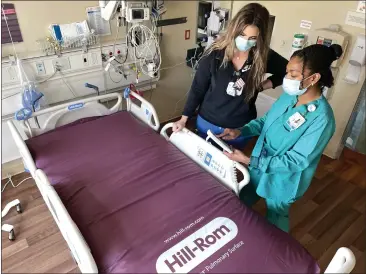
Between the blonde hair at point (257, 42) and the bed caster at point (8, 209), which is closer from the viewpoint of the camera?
the blonde hair at point (257, 42)

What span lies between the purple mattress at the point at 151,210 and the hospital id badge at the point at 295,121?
46 cm

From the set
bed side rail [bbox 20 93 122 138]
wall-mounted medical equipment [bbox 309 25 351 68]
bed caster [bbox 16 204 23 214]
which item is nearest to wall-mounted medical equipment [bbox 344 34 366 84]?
wall-mounted medical equipment [bbox 309 25 351 68]

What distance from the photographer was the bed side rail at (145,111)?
7.00 ft

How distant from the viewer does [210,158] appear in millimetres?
1760

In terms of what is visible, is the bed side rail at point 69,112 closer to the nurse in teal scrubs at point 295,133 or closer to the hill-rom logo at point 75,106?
the hill-rom logo at point 75,106

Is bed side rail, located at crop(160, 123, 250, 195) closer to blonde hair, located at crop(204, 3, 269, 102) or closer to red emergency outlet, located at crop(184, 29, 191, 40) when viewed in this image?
blonde hair, located at crop(204, 3, 269, 102)

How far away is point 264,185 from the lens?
4.96ft

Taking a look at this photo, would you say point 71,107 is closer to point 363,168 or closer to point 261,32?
point 261,32

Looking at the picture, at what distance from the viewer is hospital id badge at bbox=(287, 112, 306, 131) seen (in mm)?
1347

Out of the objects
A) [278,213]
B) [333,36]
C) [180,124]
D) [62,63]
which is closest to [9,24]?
[62,63]

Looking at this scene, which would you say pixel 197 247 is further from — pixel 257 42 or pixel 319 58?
pixel 257 42

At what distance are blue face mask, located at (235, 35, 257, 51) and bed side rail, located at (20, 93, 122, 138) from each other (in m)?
1.04

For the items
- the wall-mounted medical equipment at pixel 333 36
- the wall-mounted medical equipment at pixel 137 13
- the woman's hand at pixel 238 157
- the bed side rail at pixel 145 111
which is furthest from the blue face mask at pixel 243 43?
the wall-mounted medical equipment at pixel 333 36

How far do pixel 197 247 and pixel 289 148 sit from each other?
0.61 m
